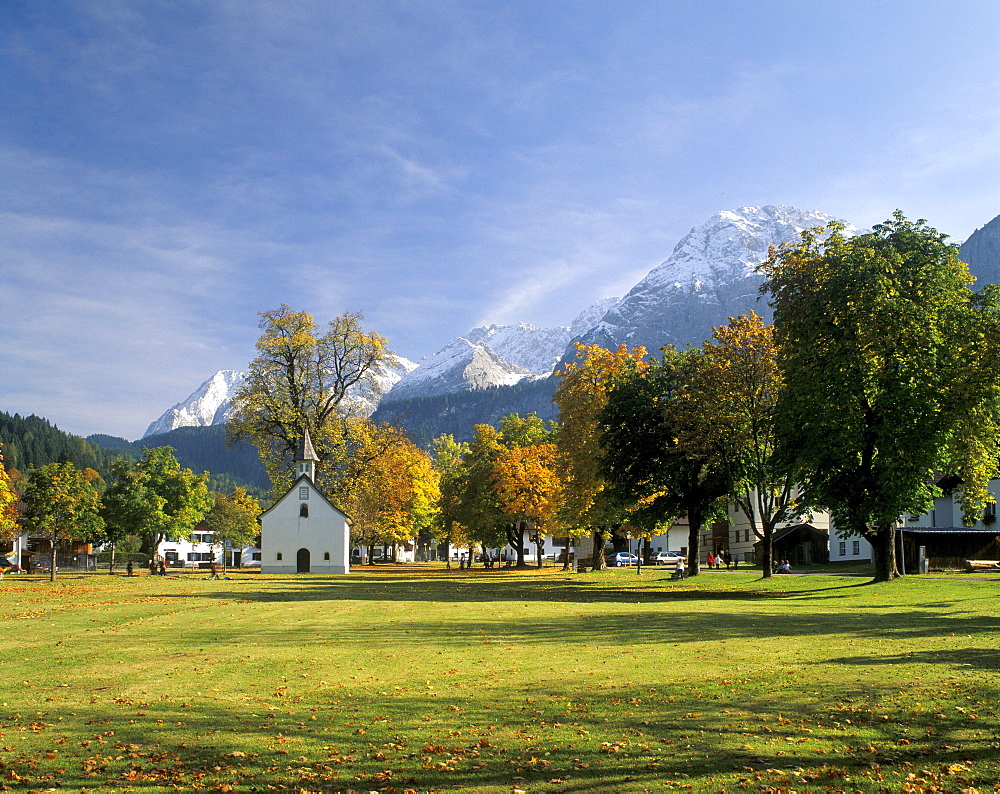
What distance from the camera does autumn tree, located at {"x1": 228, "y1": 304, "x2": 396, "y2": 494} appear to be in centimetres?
6700

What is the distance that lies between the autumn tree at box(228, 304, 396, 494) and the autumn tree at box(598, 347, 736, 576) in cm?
2786

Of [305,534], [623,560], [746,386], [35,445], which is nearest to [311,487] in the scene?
[305,534]

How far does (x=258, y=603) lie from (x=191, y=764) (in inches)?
1025

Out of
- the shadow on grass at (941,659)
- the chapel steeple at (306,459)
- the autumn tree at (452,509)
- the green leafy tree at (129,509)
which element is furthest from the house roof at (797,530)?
the shadow on grass at (941,659)

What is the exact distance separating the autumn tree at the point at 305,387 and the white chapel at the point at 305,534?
7.09m

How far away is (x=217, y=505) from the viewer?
5472 inches

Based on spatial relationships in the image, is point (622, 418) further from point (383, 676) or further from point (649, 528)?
point (383, 676)

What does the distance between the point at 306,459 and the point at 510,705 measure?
62662 mm

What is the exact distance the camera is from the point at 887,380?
108ft

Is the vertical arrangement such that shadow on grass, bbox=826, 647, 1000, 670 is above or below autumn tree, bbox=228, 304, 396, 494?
below

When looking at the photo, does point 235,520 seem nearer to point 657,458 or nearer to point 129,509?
point 129,509

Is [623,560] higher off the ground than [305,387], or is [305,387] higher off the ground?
[305,387]

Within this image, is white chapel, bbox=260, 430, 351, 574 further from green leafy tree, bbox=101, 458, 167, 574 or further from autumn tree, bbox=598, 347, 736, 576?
autumn tree, bbox=598, 347, 736, 576

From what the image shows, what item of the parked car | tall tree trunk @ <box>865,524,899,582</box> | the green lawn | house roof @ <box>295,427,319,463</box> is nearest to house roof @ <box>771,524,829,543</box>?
the parked car
